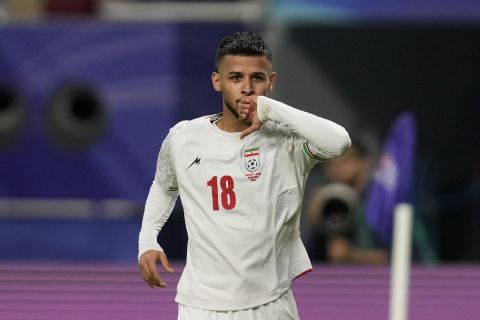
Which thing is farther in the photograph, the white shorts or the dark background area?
the dark background area

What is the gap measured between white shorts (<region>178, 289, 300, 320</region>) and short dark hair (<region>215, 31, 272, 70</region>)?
0.78 meters

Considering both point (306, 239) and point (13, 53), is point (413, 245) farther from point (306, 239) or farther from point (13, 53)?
point (13, 53)

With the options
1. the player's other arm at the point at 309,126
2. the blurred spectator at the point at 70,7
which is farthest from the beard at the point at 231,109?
the blurred spectator at the point at 70,7

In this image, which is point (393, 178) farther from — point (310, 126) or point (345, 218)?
point (345, 218)

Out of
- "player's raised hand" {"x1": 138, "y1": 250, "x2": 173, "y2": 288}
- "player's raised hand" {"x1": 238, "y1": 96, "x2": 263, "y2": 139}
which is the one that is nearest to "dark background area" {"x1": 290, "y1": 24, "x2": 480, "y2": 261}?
"player's raised hand" {"x1": 138, "y1": 250, "x2": 173, "y2": 288}

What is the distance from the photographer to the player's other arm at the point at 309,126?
4.98 m

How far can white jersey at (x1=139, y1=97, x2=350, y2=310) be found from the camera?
509 cm

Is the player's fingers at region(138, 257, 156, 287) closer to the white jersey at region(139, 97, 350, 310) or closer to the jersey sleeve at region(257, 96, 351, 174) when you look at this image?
the white jersey at region(139, 97, 350, 310)

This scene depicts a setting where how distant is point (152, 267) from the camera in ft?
17.0

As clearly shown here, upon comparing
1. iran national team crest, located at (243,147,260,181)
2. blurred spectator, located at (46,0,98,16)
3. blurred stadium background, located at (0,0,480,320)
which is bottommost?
iran national team crest, located at (243,147,260,181)

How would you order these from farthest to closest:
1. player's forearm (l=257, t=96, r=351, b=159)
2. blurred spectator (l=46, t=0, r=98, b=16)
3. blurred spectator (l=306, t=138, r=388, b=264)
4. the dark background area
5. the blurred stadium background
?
the dark background area
blurred spectator (l=46, t=0, r=98, b=16)
the blurred stadium background
blurred spectator (l=306, t=138, r=388, b=264)
player's forearm (l=257, t=96, r=351, b=159)

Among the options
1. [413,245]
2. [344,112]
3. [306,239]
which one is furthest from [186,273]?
[344,112]

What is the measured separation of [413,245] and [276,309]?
638 centimetres

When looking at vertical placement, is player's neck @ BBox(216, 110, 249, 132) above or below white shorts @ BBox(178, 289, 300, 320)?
above
